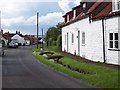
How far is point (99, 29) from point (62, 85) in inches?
537

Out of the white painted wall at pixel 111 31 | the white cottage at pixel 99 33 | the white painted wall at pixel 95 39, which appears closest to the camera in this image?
the white painted wall at pixel 111 31

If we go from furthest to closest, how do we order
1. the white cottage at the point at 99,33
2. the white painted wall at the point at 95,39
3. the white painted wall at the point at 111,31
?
the white painted wall at the point at 95,39 < the white cottage at the point at 99,33 < the white painted wall at the point at 111,31

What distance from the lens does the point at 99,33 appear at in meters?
26.2

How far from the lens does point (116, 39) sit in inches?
930

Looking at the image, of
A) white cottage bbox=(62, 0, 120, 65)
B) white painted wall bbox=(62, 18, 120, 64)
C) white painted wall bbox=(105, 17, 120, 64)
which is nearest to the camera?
white painted wall bbox=(105, 17, 120, 64)

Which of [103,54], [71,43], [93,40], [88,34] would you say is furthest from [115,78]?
[71,43]

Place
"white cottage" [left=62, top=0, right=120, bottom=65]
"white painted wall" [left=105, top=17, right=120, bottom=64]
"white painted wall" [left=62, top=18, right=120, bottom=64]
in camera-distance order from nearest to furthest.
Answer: "white painted wall" [left=105, top=17, right=120, bottom=64], "white cottage" [left=62, top=0, right=120, bottom=65], "white painted wall" [left=62, top=18, right=120, bottom=64]

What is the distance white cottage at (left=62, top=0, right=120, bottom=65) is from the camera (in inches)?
927

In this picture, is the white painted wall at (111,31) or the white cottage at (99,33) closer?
the white painted wall at (111,31)

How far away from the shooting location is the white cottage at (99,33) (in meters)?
23.5

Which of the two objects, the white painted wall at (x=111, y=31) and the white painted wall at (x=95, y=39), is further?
the white painted wall at (x=95, y=39)

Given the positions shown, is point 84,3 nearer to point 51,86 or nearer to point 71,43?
point 71,43

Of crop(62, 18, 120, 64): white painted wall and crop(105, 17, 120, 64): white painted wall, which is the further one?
crop(62, 18, 120, 64): white painted wall

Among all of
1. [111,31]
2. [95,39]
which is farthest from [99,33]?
[111,31]
